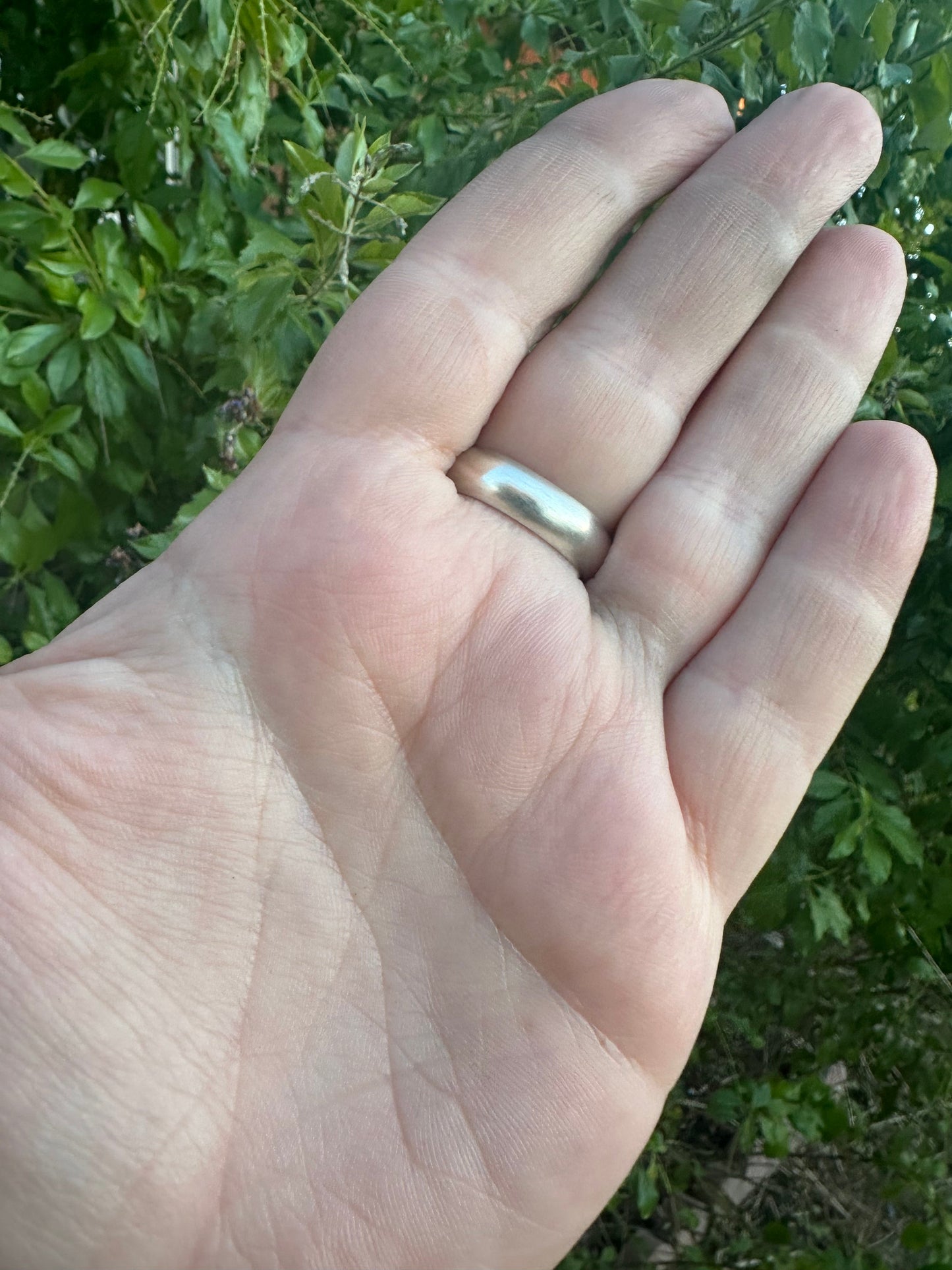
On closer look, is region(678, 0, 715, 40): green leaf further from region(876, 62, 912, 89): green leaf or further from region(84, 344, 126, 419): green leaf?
region(84, 344, 126, 419): green leaf

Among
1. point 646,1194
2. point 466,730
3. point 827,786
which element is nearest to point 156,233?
point 466,730

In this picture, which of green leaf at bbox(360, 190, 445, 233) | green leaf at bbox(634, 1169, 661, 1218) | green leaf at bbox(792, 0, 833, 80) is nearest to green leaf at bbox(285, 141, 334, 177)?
green leaf at bbox(360, 190, 445, 233)

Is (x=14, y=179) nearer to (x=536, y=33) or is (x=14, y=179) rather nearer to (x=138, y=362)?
(x=138, y=362)

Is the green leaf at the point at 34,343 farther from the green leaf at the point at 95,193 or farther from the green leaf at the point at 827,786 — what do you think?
the green leaf at the point at 827,786

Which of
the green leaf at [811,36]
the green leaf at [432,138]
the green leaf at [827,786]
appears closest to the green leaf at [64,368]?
the green leaf at [432,138]

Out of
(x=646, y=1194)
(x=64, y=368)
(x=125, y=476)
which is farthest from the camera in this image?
(x=646, y=1194)
